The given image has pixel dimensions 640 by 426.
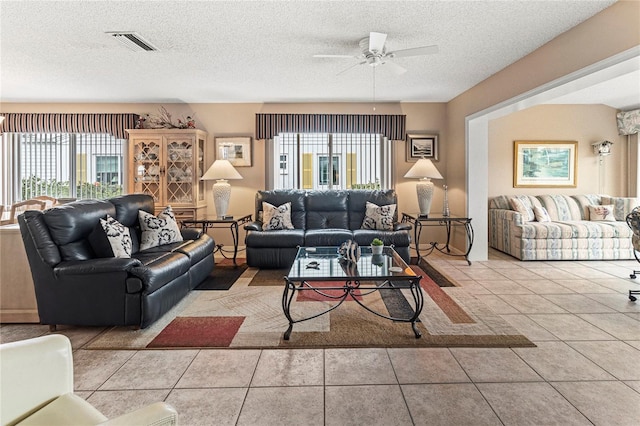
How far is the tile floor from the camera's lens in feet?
5.95

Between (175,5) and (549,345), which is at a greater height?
(175,5)

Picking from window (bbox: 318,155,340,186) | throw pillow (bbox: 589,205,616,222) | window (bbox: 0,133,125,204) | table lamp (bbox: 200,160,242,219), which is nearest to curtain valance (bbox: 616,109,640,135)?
throw pillow (bbox: 589,205,616,222)

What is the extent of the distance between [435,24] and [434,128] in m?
3.26

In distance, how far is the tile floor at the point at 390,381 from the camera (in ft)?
5.95

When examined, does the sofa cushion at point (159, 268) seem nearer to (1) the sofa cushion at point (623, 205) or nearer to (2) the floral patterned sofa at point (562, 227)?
(2) the floral patterned sofa at point (562, 227)

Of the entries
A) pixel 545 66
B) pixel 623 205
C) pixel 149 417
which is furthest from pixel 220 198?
pixel 623 205

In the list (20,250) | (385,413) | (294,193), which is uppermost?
(294,193)

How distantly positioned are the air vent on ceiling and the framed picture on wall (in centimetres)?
410

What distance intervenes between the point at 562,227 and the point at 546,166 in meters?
1.58

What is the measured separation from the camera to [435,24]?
3.13 meters

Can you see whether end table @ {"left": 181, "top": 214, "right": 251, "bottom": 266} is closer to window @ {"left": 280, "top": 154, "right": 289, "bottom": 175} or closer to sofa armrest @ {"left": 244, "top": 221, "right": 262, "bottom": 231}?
sofa armrest @ {"left": 244, "top": 221, "right": 262, "bottom": 231}

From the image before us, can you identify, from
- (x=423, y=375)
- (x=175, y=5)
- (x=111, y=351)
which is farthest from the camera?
(x=175, y=5)

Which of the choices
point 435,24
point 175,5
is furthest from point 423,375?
point 175,5

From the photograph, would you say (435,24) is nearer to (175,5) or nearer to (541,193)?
(175,5)
